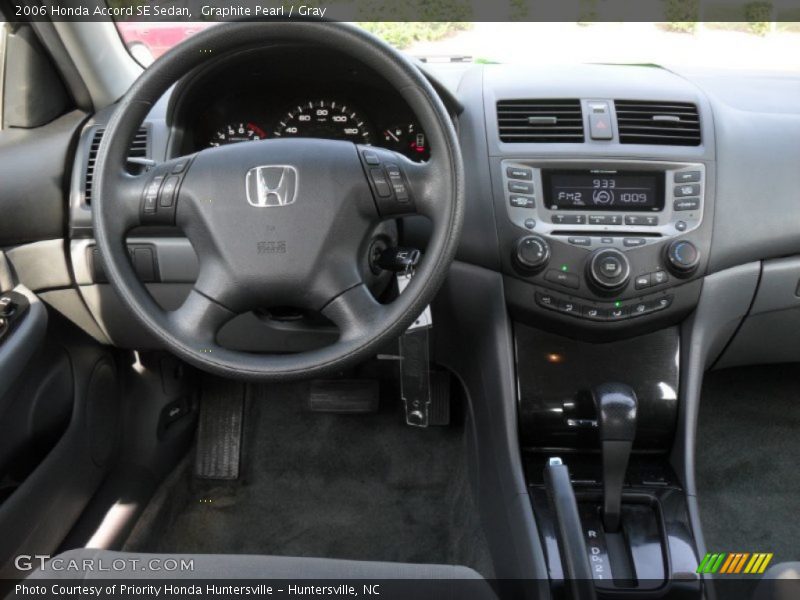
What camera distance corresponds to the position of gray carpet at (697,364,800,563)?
2.04 meters

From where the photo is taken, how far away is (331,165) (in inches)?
52.1

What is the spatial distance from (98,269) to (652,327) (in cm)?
128

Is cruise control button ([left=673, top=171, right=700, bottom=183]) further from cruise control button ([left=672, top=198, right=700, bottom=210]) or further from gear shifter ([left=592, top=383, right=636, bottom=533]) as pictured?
gear shifter ([left=592, top=383, right=636, bottom=533])

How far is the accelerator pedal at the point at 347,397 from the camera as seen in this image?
2.33 m

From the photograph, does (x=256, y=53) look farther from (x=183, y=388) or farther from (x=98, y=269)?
(x=183, y=388)

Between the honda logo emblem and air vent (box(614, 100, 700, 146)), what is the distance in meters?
0.79

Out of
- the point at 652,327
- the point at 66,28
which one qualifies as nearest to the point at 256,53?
the point at 66,28

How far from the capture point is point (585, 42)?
1.80 m

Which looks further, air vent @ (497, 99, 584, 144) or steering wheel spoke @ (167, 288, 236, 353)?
air vent @ (497, 99, 584, 144)

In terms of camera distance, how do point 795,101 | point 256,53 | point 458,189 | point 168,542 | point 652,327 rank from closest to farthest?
point 458,189, point 256,53, point 652,327, point 795,101, point 168,542

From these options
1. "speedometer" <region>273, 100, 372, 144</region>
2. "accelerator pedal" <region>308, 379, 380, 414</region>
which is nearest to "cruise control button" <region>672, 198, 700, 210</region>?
"speedometer" <region>273, 100, 372, 144</region>

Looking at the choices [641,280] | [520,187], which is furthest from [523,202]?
[641,280]

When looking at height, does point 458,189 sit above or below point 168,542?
above

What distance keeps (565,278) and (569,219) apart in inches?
5.0
